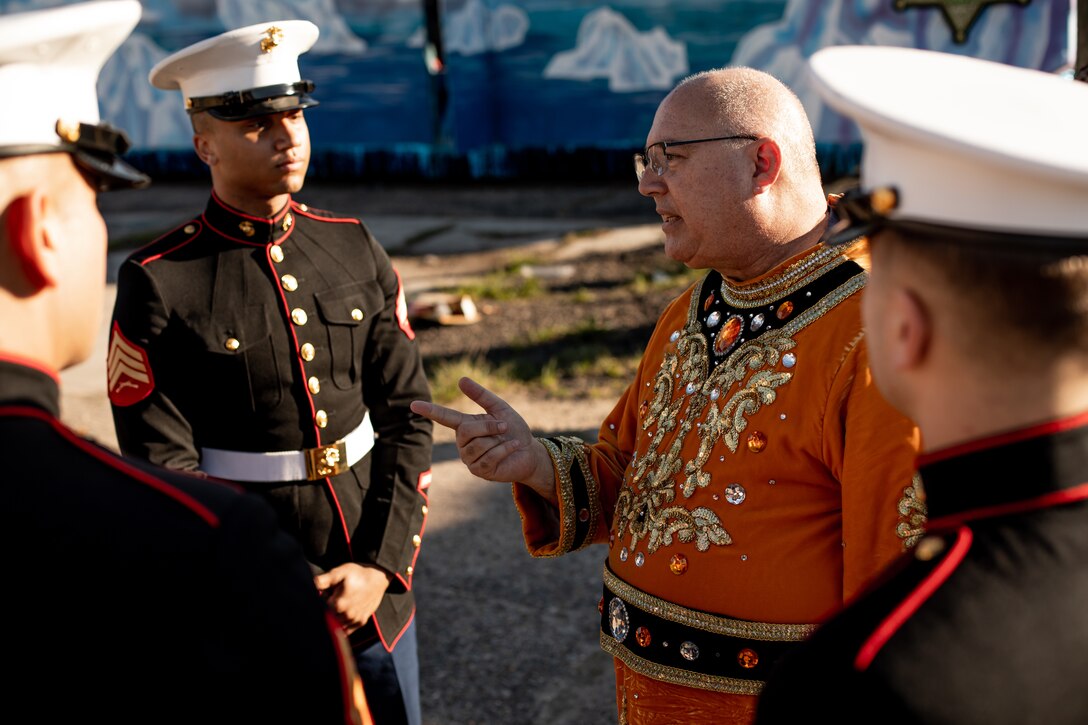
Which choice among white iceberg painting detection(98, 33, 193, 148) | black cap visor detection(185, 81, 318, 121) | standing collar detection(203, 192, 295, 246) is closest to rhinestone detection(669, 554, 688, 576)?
standing collar detection(203, 192, 295, 246)

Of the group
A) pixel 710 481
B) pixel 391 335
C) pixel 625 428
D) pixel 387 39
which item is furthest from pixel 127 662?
pixel 387 39

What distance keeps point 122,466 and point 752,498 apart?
1.08 metres

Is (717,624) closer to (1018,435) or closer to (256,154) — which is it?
(1018,435)

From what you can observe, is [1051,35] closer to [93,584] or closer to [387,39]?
A: [387,39]

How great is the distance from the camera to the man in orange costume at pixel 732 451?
184 centimetres

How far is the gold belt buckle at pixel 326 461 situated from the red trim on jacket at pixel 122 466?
1.32m

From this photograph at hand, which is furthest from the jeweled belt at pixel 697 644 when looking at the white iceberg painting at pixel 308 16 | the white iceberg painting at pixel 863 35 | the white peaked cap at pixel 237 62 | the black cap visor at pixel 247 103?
the white iceberg painting at pixel 308 16

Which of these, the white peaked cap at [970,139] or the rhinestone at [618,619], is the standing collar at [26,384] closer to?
the white peaked cap at [970,139]

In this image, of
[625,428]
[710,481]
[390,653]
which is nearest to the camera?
[710,481]

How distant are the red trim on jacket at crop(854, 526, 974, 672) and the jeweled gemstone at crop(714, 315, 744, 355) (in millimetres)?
936

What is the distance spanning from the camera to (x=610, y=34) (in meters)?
12.8

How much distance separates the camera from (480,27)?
43.0ft

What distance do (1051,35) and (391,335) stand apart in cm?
1078

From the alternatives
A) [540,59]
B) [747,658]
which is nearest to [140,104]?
[540,59]
